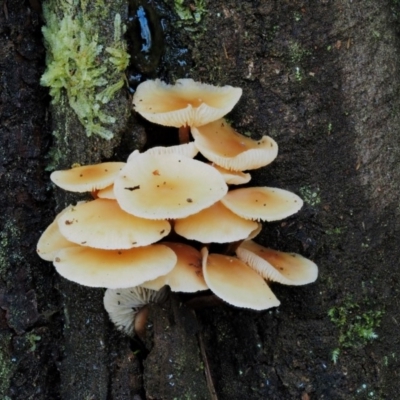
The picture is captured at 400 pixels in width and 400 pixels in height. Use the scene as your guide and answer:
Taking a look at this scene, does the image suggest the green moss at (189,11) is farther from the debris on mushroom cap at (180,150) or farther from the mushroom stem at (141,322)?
the mushroom stem at (141,322)

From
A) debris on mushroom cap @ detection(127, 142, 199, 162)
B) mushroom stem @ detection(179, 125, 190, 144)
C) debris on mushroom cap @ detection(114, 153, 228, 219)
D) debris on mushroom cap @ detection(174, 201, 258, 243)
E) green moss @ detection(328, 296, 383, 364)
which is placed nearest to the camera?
debris on mushroom cap @ detection(114, 153, 228, 219)

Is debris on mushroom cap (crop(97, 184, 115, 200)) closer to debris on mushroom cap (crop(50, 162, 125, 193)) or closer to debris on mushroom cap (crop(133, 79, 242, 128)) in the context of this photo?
debris on mushroom cap (crop(50, 162, 125, 193))

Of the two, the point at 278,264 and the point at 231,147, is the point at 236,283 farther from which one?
the point at 231,147

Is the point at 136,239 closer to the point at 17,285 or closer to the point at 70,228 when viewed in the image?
the point at 70,228

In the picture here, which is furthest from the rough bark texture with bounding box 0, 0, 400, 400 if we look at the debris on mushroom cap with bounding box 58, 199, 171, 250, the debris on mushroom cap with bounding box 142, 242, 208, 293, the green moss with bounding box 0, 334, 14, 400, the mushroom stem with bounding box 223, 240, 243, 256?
the debris on mushroom cap with bounding box 58, 199, 171, 250

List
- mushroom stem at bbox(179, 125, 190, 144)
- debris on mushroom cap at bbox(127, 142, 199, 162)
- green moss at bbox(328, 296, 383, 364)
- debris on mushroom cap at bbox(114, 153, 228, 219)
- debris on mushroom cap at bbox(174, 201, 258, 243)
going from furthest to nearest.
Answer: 1. green moss at bbox(328, 296, 383, 364)
2. mushroom stem at bbox(179, 125, 190, 144)
3. debris on mushroom cap at bbox(127, 142, 199, 162)
4. debris on mushroom cap at bbox(174, 201, 258, 243)
5. debris on mushroom cap at bbox(114, 153, 228, 219)

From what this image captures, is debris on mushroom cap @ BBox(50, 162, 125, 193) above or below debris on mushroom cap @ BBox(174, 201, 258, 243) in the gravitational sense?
above

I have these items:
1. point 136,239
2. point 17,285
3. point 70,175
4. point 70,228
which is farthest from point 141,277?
point 17,285
